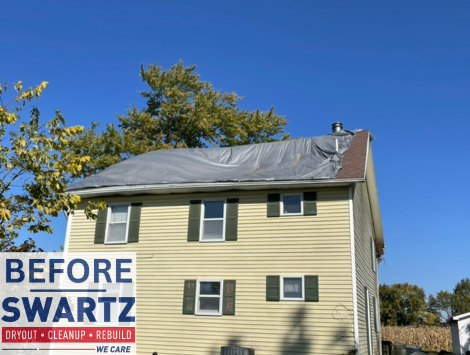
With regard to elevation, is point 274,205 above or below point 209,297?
above

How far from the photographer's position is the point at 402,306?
5453 centimetres

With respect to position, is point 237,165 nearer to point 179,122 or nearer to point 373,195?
point 373,195

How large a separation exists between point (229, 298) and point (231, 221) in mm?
2423

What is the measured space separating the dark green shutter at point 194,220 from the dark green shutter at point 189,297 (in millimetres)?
1407

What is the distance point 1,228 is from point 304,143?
1138cm

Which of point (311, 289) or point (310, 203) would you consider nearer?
point (311, 289)

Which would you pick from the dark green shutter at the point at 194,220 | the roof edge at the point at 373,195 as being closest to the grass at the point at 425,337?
the roof edge at the point at 373,195

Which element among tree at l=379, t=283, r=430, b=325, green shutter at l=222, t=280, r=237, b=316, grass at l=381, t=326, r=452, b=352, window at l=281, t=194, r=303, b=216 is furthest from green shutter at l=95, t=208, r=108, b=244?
tree at l=379, t=283, r=430, b=325

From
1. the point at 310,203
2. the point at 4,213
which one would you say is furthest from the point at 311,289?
the point at 4,213

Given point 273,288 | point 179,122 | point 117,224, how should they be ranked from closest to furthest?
point 273,288, point 117,224, point 179,122

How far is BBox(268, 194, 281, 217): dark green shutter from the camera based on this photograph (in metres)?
14.2

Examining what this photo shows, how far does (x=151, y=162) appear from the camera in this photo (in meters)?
17.5

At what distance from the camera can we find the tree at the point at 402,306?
175 ft

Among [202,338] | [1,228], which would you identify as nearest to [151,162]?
[202,338]
